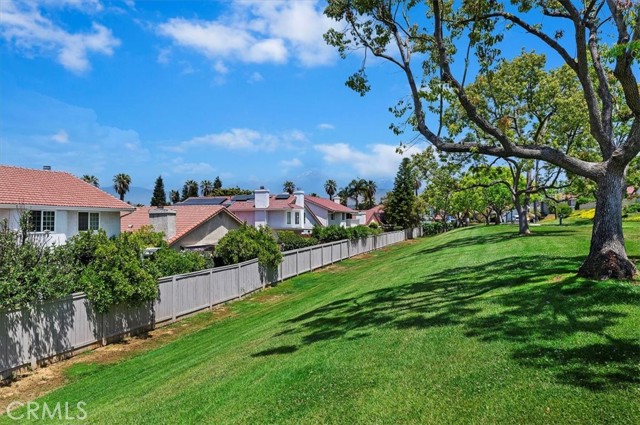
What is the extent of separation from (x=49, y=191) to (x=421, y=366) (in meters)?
28.0

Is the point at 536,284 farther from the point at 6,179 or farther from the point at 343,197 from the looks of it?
the point at 343,197

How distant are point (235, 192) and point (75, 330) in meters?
85.1

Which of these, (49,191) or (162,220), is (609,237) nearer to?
(162,220)

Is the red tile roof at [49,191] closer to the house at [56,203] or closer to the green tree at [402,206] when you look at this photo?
the house at [56,203]

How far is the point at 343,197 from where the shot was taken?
11081 cm

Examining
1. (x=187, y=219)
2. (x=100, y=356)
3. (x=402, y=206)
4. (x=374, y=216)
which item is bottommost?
(x=100, y=356)

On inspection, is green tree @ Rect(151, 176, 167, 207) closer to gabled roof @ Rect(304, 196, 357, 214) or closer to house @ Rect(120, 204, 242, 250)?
gabled roof @ Rect(304, 196, 357, 214)

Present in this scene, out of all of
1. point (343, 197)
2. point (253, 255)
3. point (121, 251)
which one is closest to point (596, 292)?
point (121, 251)

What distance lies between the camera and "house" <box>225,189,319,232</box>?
49.8 meters

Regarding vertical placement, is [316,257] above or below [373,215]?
below

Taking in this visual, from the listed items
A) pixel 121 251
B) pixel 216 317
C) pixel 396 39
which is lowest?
pixel 216 317

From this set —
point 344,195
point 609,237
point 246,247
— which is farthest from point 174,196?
point 609,237

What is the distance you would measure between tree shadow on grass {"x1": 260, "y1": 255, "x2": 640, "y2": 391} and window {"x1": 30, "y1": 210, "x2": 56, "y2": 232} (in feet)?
66.7

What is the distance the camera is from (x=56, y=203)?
26188mm
